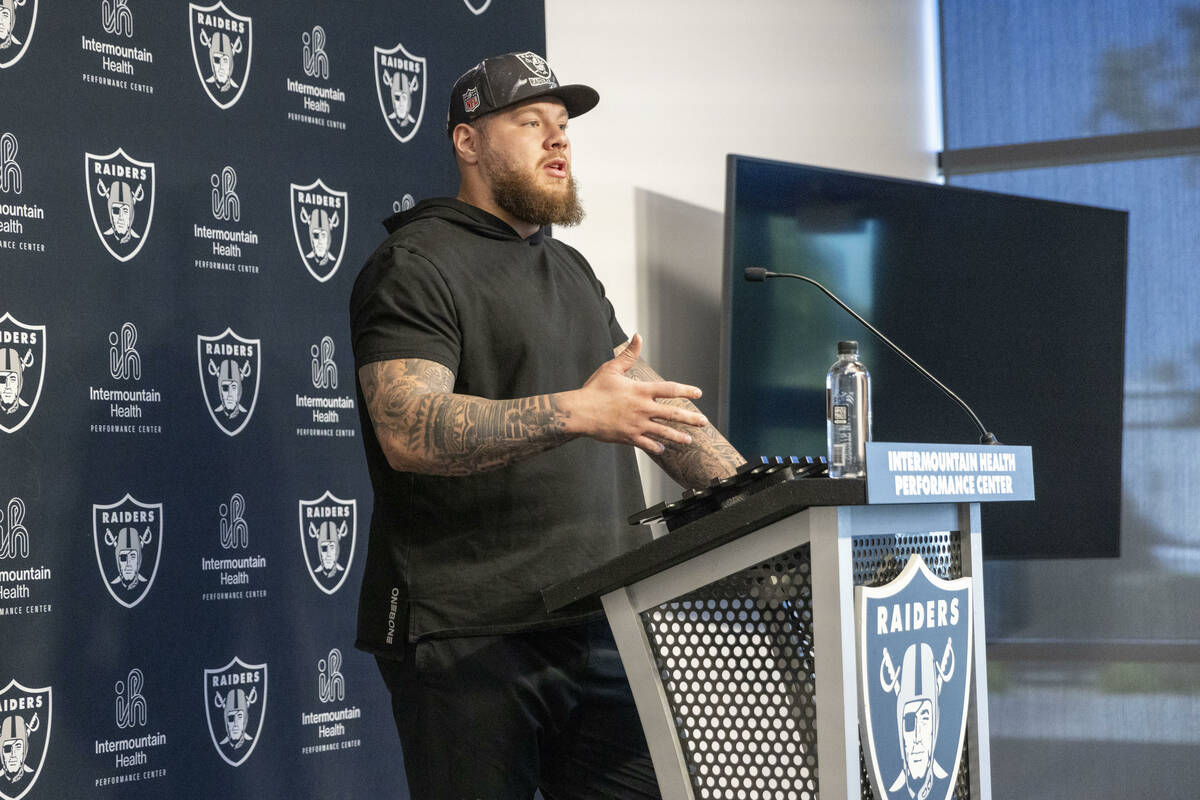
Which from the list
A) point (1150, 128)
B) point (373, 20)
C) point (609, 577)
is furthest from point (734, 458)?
point (1150, 128)

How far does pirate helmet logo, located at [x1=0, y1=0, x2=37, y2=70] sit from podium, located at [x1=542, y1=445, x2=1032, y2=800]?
1460 mm

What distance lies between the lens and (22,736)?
2.13m

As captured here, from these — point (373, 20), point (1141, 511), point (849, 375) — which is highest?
point (373, 20)

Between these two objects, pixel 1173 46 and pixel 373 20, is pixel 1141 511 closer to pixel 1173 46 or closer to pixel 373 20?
pixel 1173 46

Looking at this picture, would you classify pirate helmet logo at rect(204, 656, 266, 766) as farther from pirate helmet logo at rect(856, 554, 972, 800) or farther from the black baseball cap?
pirate helmet logo at rect(856, 554, 972, 800)

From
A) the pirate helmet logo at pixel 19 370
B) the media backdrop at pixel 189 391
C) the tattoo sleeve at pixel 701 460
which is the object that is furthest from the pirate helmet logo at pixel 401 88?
the tattoo sleeve at pixel 701 460

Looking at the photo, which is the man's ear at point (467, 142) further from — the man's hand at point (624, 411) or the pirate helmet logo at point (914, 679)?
the pirate helmet logo at point (914, 679)

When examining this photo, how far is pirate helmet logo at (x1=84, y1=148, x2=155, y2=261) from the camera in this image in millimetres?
2330

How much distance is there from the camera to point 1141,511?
15.6ft

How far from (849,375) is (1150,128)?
146 inches

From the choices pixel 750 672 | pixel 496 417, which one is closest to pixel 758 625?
pixel 750 672

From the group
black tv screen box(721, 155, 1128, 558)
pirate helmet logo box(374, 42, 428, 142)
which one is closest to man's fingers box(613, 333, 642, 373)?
pirate helmet logo box(374, 42, 428, 142)

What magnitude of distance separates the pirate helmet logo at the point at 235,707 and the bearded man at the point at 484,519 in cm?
65

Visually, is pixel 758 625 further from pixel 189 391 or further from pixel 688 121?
pixel 688 121
